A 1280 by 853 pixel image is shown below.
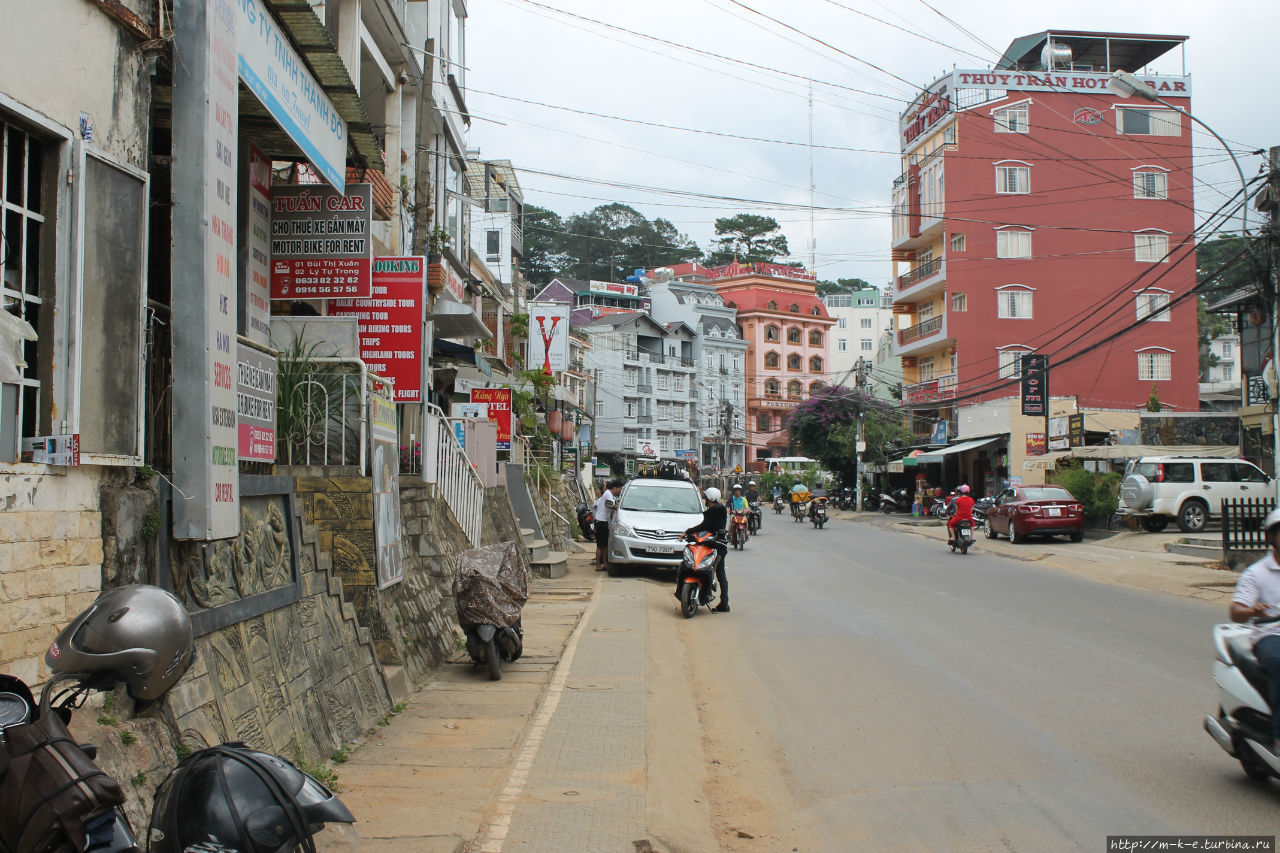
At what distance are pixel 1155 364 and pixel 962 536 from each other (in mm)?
28884

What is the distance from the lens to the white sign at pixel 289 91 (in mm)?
6387

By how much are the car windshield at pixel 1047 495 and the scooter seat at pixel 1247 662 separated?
20.7 meters

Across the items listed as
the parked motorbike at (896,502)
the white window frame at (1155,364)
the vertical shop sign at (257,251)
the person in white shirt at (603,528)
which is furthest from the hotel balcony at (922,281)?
the vertical shop sign at (257,251)

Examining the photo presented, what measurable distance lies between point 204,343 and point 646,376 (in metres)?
72.5

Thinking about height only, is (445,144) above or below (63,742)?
above

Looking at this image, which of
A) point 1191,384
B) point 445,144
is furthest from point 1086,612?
point 1191,384

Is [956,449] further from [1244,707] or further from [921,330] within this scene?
[1244,707]

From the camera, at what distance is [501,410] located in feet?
75.2

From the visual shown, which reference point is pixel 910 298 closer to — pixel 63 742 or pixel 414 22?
pixel 414 22

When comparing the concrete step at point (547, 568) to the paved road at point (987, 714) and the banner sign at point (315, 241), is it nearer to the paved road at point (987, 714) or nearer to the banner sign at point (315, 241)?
the paved road at point (987, 714)

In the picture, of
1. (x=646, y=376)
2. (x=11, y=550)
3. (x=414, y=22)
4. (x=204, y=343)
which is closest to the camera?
(x=11, y=550)

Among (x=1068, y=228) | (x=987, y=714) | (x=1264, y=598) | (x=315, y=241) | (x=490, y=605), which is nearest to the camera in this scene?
(x=1264, y=598)

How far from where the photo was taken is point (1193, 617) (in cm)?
1226

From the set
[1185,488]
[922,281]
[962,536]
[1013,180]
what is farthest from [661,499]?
[1013,180]
